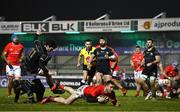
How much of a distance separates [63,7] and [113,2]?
3.15m

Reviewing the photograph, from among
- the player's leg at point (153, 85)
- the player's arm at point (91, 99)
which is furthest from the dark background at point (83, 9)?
the player's arm at point (91, 99)

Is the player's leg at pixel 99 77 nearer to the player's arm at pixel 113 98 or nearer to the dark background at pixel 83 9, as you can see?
the player's arm at pixel 113 98

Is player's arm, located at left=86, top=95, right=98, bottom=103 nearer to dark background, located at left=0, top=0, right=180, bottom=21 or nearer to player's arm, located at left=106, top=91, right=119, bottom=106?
player's arm, located at left=106, top=91, right=119, bottom=106

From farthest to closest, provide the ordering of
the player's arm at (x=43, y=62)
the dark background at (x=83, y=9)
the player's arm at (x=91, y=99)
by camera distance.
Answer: the dark background at (x=83, y=9) → the player's arm at (x=43, y=62) → the player's arm at (x=91, y=99)

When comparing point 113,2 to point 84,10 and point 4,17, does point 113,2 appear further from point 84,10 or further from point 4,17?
point 4,17

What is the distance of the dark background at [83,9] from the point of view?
33094mm

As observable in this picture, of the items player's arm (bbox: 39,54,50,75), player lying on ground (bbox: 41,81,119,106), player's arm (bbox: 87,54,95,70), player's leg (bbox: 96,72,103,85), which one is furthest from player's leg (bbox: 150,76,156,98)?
player's arm (bbox: 39,54,50,75)

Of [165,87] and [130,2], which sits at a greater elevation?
[130,2]

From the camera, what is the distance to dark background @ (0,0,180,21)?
109 ft

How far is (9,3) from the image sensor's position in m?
36.9

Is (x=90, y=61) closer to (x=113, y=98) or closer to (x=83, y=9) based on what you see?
(x=113, y=98)

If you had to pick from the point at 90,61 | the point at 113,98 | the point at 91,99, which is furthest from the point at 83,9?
the point at 113,98

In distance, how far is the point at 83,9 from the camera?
35.3 m

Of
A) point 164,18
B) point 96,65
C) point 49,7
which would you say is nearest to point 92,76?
point 96,65
